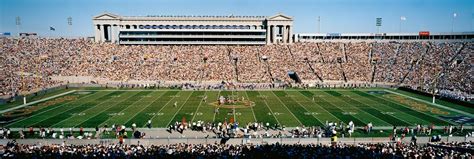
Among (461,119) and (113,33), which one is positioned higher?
(113,33)

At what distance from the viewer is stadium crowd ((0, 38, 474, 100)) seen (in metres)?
65.2

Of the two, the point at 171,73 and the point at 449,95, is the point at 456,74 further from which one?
the point at 171,73

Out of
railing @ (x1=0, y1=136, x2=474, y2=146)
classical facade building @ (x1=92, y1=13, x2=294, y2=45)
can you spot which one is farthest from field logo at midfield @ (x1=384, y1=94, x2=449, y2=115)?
classical facade building @ (x1=92, y1=13, x2=294, y2=45)

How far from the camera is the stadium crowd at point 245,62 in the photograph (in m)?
65.2

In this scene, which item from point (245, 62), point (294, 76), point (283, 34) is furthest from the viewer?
point (283, 34)

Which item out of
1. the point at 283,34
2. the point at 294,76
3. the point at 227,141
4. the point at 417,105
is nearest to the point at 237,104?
the point at 227,141

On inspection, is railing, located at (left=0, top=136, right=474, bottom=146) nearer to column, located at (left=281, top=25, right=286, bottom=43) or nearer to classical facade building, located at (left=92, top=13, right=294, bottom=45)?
classical facade building, located at (left=92, top=13, right=294, bottom=45)

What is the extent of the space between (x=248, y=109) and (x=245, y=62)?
36.0 m

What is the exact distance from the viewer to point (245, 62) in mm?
76250

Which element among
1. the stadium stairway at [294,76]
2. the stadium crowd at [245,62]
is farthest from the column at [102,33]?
the stadium stairway at [294,76]

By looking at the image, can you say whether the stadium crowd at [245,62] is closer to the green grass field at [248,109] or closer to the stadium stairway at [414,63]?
the stadium stairway at [414,63]

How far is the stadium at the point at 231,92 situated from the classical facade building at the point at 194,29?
0.82 feet

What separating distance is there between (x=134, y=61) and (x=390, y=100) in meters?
47.6

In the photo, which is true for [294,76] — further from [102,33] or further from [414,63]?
[102,33]
